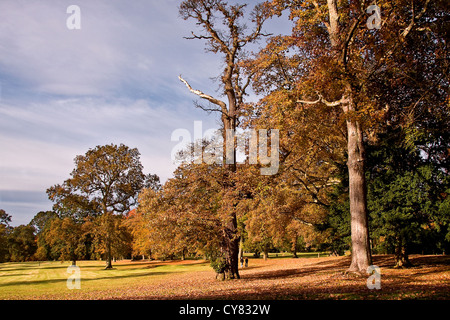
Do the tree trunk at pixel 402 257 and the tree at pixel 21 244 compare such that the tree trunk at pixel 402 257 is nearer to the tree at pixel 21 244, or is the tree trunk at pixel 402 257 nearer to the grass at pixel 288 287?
the grass at pixel 288 287

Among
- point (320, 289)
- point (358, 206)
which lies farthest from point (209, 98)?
point (320, 289)

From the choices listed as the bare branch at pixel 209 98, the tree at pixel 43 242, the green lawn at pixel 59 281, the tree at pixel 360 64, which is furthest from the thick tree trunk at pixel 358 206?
the tree at pixel 43 242

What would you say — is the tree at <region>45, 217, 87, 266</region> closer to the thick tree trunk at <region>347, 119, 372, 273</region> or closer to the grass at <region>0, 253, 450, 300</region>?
the grass at <region>0, 253, 450, 300</region>

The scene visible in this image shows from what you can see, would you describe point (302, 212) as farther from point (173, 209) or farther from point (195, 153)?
point (173, 209)

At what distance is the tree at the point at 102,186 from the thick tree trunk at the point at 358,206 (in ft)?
101

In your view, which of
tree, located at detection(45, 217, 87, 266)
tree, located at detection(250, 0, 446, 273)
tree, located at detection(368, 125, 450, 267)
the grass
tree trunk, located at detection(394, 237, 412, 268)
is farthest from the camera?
tree, located at detection(45, 217, 87, 266)

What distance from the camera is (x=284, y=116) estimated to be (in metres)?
16.3

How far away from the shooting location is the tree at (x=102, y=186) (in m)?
39.6

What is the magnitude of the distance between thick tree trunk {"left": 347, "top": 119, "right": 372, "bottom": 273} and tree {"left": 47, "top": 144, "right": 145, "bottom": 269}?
101 ft

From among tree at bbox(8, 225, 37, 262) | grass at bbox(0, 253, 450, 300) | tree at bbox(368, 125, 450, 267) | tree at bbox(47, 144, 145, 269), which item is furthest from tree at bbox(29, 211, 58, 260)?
tree at bbox(368, 125, 450, 267)

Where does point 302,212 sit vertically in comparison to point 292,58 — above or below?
below

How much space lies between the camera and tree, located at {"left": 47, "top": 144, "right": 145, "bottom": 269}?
3956cm

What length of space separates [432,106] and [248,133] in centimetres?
882
